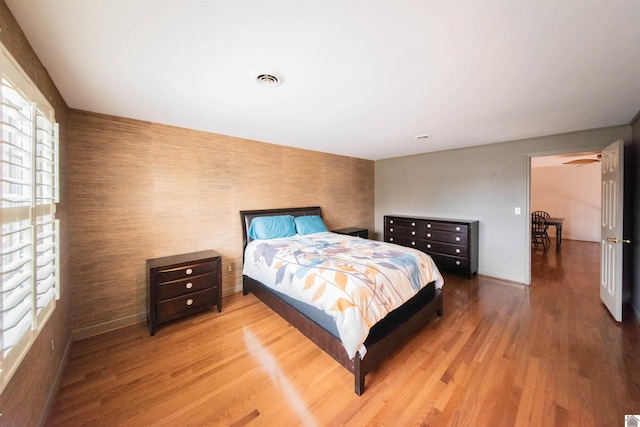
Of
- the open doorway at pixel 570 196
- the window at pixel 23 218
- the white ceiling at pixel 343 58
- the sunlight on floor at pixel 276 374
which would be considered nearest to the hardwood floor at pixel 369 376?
the sunlight on floor at pixel 276 374

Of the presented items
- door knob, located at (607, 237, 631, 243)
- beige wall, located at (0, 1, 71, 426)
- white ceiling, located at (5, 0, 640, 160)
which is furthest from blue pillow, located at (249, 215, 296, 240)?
door knob, located at (607, 237, 631, 243)

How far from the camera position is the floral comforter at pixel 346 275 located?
1.66 metres

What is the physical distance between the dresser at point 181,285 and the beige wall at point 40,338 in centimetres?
61

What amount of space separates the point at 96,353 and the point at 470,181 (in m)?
5.27

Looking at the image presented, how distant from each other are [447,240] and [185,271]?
3.88 meters

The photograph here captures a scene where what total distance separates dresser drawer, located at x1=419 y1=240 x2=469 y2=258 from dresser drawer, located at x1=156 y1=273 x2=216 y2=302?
3.49 meters

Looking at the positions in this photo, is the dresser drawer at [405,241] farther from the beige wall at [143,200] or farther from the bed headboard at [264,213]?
the beige wall at [143,200]

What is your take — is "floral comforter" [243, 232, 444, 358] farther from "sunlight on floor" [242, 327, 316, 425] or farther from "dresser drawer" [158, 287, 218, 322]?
"dresser drawer" [158, 287, 218, 322]

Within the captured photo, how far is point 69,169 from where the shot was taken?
2.18 meters

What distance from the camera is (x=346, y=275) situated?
1.89 meters

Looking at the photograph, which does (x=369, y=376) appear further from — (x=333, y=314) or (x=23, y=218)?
→ (x=23, y=218)

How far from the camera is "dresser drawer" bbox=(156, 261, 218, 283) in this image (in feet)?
7.73

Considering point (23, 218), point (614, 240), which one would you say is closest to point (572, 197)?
point (614, 240)

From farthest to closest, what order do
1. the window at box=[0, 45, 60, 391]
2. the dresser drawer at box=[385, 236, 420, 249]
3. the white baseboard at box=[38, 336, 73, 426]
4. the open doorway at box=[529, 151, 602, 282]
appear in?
the open doorway at box=[529, 151, 602, 282], the dresser drawer at box=[385, 236, 420, 249], the white baseboard at box=[38, 336, 73, 426], the window at box=[0, 45, 60, 391]
